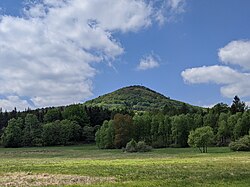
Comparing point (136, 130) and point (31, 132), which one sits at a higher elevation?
point (31, 132)

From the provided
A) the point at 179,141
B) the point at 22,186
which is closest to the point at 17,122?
the point at 179,141

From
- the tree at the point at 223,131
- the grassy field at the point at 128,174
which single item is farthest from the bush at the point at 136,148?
the grassy field at the point at 128,174

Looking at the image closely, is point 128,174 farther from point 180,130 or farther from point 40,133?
point 40,133

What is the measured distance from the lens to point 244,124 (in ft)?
414

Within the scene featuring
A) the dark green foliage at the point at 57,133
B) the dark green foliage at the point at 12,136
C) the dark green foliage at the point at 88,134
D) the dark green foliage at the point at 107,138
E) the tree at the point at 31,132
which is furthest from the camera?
the dark green foliage at the point at 88,134

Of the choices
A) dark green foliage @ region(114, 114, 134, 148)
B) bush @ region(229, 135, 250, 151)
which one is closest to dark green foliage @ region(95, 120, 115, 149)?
dark green foliage @ region(114, 114, 134, 148)

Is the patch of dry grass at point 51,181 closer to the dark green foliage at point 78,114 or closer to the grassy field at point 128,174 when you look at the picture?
the grassy field at point 128,174

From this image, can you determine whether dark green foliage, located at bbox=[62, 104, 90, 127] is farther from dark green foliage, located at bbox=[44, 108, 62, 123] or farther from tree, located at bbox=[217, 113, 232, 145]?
tree, located at bbox=[217, 113, 232, 145]

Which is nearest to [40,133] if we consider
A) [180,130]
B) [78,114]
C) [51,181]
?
[78,114]

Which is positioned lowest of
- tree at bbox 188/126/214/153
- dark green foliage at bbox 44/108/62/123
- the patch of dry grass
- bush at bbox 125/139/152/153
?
the patch of dry grass

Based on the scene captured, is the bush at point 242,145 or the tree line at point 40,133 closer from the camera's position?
the bush at point 242,145

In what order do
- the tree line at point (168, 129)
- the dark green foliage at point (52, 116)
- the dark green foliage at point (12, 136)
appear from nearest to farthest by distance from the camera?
1. the tree line at point (168, 129)
2. the dark green foliage at point (12, 136)
3. the dark green foliage at point (52, 116)

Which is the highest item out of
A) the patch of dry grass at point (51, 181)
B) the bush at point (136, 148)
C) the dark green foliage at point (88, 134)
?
the dark green foliage at point (88, 134)

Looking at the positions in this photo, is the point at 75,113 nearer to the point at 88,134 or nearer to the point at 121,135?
the point at 88,134
